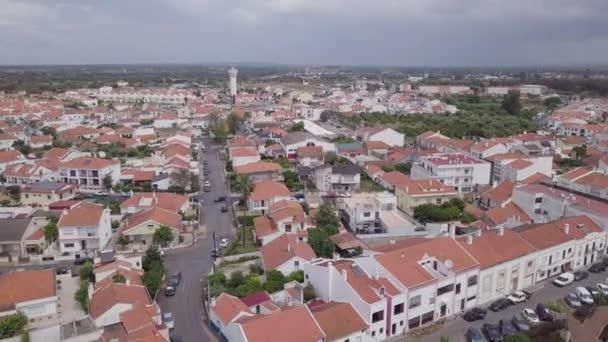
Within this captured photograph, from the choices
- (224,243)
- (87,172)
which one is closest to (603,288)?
(224,243)

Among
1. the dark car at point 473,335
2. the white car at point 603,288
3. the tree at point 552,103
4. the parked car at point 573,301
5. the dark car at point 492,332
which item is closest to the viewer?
the dark car at point 473,335

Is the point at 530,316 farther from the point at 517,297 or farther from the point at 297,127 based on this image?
the point at 297,127

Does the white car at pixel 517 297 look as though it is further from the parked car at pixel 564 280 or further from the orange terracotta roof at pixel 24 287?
the orange terracotta roof at pixel 24 287

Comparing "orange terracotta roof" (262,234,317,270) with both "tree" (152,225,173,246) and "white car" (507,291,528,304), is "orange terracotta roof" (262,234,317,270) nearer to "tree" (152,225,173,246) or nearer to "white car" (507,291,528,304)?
"tree" (152,225,173,246)

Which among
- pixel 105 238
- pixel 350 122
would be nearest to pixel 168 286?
pixel 105 238

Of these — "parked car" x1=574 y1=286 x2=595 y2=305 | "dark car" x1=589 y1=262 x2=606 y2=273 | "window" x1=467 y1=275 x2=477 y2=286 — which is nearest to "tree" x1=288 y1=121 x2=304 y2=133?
"dark car" x1=589 y1=262 x2=606 y2=273

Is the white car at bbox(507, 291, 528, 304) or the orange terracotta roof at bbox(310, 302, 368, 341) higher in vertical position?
the orange terracotta roof at bbox(310, 302, 368, 341)

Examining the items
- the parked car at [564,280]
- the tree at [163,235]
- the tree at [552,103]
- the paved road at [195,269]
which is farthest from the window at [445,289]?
the tree at [552,103]
